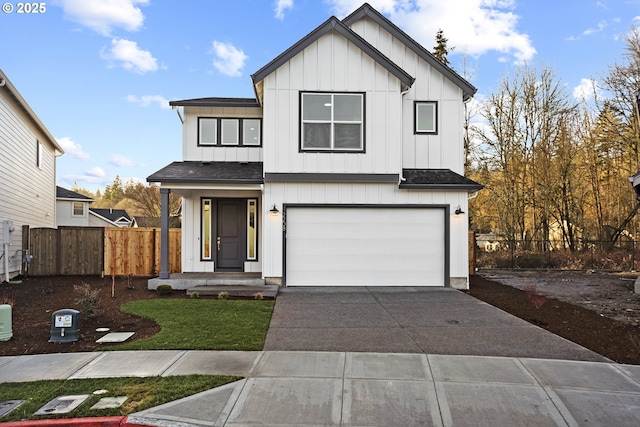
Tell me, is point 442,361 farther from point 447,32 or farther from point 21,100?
point 447,32

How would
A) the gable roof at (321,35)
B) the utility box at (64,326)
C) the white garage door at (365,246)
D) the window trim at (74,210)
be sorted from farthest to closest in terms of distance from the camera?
1. the window trim at (74,210)
2. the white garage door at (365,246)
3. the gable roof at (321,35)
4. the utility box at (64,326)

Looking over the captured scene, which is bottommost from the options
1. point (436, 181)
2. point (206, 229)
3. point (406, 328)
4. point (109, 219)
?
point (406, 328)

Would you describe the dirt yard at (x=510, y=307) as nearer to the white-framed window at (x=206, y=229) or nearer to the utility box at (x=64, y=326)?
the utility box at (x=64, y=326)

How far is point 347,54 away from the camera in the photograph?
1139 cm

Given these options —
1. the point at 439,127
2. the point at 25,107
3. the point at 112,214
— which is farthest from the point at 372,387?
the point at 112,214

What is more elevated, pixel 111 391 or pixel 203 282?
pixel 203 282

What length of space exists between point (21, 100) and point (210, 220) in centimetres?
791

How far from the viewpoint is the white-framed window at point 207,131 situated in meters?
13.3

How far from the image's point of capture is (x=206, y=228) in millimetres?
13055

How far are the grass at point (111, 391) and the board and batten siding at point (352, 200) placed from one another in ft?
22.1

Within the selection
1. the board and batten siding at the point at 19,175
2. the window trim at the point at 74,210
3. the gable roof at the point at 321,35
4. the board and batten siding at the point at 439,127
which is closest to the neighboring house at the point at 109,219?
the window trim at the point at 74,210

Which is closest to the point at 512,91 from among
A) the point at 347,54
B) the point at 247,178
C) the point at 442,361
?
the point at 347,54

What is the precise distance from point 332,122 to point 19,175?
38.8ft

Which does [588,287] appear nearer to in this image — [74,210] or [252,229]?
[252,229]
